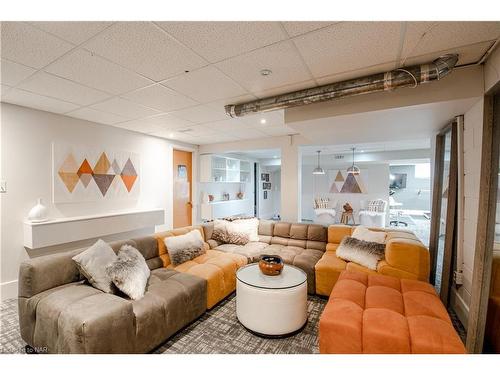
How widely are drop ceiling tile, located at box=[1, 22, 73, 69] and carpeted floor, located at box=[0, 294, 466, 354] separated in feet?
7.79

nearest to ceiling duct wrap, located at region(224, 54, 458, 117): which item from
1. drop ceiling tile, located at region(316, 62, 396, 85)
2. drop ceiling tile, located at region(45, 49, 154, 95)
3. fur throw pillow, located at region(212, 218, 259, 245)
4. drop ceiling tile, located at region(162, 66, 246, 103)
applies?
drop ceiling tile, located at region(316, 62, 396, 85)

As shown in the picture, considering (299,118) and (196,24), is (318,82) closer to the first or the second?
(299,118)

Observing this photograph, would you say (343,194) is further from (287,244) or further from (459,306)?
(459,306)

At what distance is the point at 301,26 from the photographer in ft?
4.72

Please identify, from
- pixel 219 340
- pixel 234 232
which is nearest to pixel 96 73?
pixel 219 340

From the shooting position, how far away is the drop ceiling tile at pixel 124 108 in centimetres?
279

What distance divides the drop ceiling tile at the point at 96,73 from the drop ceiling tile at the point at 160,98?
11 cm

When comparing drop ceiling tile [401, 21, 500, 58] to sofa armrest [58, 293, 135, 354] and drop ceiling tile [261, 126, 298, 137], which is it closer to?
drop ceiling tile [261, 126, 298, 137]

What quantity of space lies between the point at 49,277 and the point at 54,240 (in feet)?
4.85

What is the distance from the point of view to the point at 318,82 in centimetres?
230

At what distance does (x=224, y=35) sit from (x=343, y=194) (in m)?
7.72

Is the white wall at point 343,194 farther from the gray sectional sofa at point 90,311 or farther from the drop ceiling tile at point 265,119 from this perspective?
the gray sectional sofa at point 90,311

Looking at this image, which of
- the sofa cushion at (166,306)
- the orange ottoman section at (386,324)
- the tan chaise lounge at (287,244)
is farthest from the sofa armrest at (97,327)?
the tan chaise lounge at (287,244)
